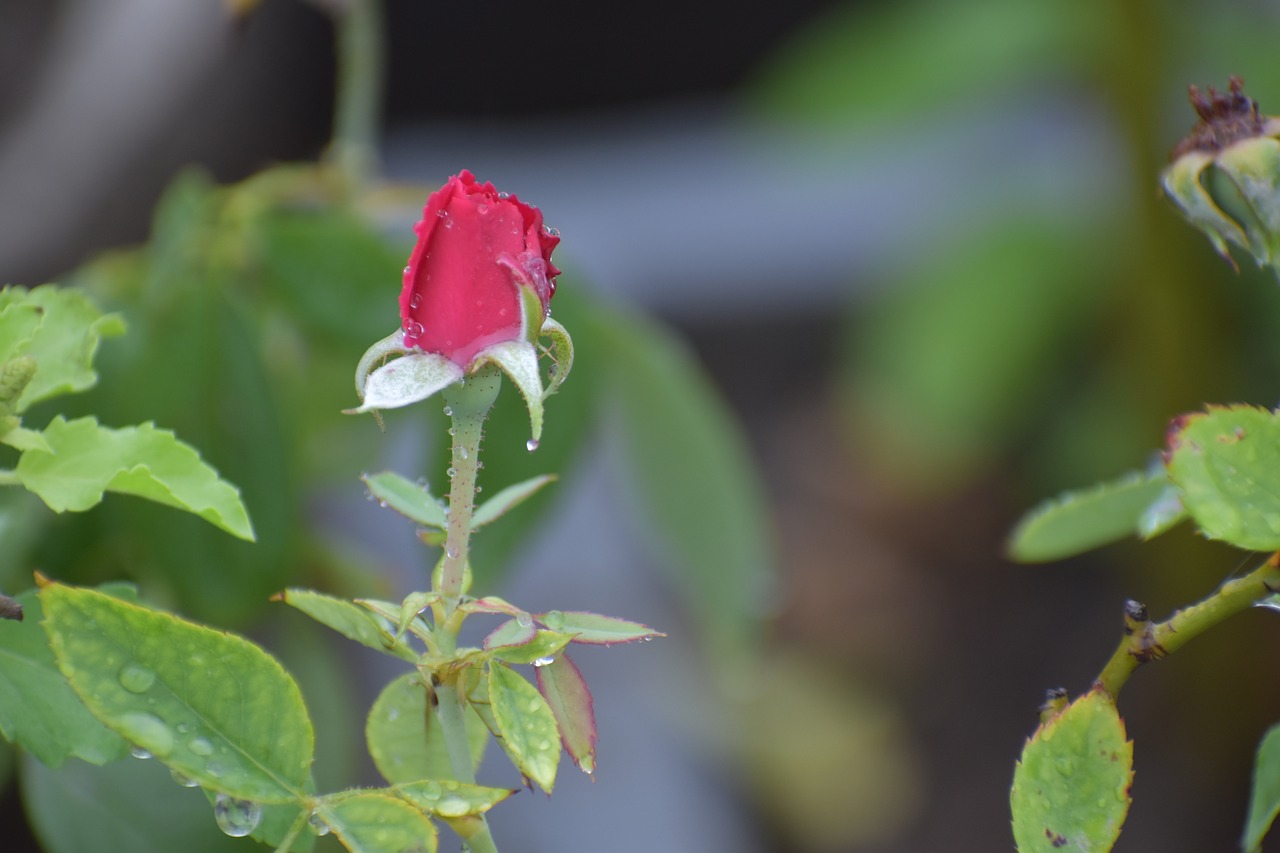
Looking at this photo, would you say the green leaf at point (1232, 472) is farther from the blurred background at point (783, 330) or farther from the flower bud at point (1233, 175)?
the blurred background at point (783, 330)

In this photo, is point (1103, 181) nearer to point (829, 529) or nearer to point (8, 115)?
point (829, 529)

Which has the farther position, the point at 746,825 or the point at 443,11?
the point at 443,11

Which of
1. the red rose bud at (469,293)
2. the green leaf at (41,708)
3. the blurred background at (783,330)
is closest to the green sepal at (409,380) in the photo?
the red rose bud at (469,293)

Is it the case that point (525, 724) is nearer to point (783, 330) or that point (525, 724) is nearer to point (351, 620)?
point (351, 620)

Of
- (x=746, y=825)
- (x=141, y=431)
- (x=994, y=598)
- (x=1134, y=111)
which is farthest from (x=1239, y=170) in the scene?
(x=994, y=598)

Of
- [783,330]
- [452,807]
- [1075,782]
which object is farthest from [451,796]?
[783,330]

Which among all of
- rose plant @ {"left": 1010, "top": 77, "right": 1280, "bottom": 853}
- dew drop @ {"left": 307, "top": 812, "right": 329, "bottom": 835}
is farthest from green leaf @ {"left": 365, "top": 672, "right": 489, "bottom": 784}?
rose plant @ {"left": 1010, "top": 77, "right": 1280, "bottom": 853}
